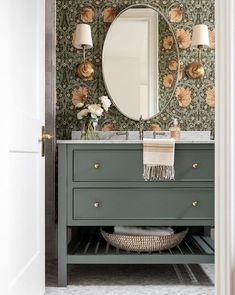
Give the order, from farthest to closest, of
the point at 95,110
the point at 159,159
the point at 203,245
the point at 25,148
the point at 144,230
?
the point at 95,110, the point at 203,245, the point at 144,230, the point at 159,159, the point at 25,148

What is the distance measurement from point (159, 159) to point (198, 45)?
3.90 feet

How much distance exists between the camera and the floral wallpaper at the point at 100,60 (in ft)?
11.2

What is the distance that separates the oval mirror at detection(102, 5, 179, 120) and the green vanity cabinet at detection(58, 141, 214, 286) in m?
0.77

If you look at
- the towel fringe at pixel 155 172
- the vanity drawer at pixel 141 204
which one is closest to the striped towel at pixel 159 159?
the towel fringe at pixel 155 172

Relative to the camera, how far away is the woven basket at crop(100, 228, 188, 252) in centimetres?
272

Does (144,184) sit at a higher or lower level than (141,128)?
lower

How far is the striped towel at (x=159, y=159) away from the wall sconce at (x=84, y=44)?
1.03 metres

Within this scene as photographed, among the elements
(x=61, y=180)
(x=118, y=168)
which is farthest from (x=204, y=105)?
(x=61, y=180)

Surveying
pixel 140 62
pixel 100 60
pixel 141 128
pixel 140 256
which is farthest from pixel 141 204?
pixel 100 60

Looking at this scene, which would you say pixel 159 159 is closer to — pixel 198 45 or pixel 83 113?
pixel 83 113

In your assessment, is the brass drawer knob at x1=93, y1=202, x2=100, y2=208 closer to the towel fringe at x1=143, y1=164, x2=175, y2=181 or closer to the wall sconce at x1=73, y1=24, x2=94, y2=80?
the towel fringe at x1=143, y1=164, x2=175, y2=181

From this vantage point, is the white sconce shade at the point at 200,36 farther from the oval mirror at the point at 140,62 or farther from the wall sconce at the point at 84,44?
the wall sconce at the point at 84,44

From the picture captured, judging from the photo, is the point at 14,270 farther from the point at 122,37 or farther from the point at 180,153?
the point at 122,37

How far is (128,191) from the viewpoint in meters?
2.69
